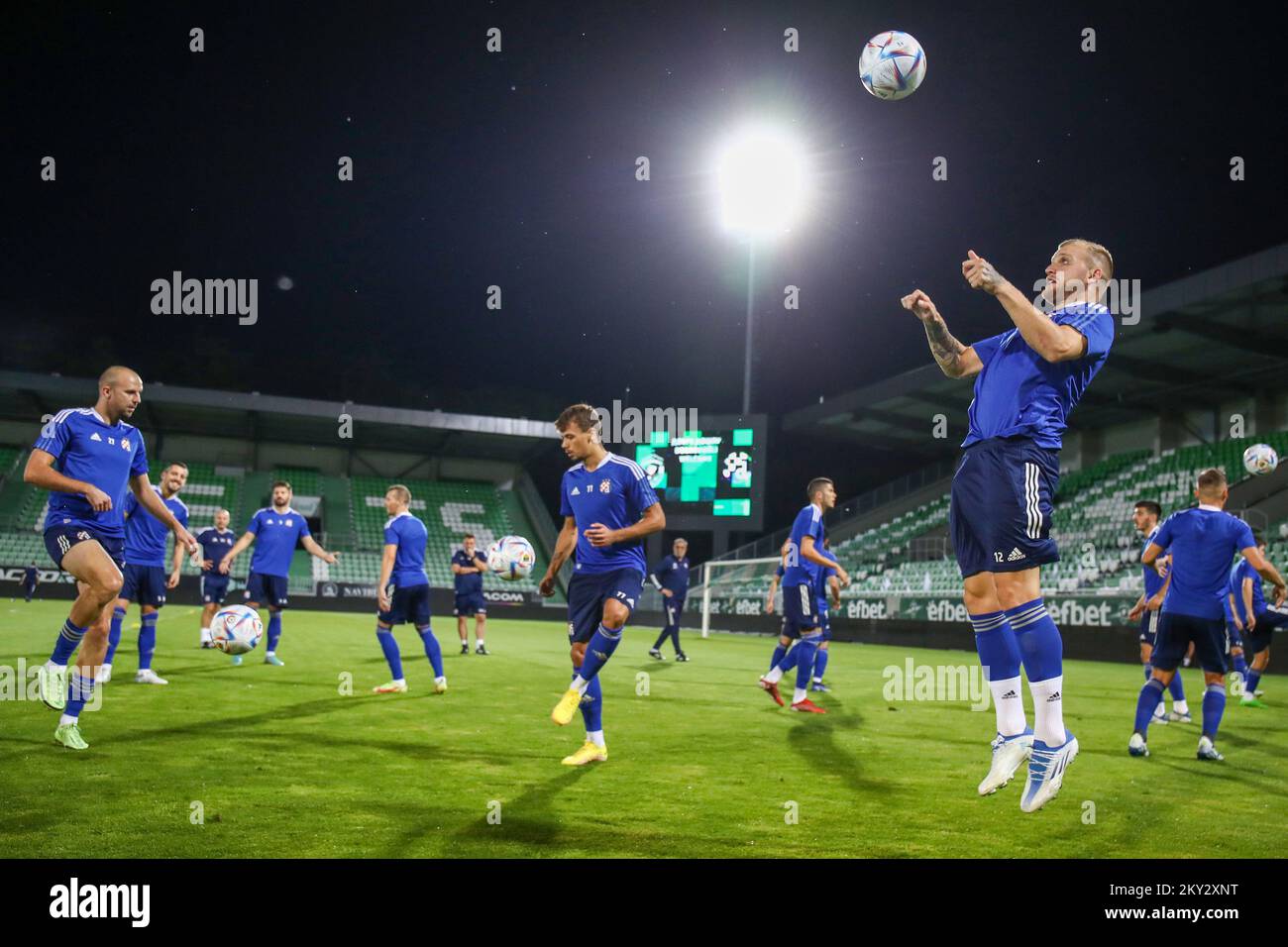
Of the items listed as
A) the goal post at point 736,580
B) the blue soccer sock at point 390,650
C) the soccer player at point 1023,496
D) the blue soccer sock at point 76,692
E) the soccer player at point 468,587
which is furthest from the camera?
the goal post at point 736,580

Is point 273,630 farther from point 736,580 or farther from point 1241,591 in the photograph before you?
point 736,580

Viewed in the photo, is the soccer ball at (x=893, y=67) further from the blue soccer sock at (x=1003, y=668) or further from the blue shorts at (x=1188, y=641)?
the blue shorts at (x=1188, y=641)

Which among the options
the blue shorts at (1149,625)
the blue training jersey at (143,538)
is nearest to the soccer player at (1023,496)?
the blue shorts at (1149,625)

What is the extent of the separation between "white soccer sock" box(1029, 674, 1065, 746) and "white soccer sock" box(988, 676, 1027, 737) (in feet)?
0.23

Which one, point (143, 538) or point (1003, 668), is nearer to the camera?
point (1003, 668)

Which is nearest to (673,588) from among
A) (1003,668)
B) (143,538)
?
(143,538)

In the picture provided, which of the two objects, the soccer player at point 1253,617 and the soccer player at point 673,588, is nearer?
the soccer player at point 1253,617

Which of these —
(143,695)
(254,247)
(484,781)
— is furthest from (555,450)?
(484,781)

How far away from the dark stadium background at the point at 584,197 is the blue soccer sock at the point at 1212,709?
2104cm

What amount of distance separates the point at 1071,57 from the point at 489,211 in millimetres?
21849

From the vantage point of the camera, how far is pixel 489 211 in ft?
125

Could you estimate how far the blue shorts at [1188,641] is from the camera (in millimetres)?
7500

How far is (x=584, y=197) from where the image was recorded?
37.1 meters

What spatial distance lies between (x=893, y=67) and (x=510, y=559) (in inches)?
226
